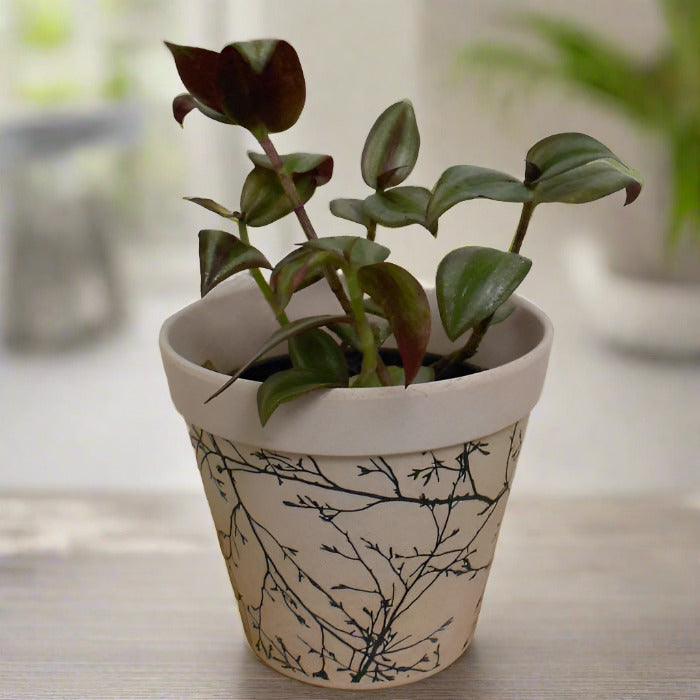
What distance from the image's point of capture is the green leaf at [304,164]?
1.63 feet

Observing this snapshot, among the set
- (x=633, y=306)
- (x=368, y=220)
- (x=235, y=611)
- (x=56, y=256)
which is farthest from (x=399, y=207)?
(x=56, y=256)

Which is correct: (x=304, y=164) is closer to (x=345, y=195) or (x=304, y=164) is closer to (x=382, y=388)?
(x=382, y=388)

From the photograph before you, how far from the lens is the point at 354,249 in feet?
1.37

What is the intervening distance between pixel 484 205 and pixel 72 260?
2.44 ft

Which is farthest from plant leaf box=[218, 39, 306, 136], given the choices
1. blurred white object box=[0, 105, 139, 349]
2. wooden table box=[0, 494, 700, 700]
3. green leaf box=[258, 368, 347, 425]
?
blurred white object box=[0, 105, 139, 349]

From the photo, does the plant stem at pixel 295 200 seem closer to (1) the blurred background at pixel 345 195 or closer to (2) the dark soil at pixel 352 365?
(2) the dark soil at pixel 352 365

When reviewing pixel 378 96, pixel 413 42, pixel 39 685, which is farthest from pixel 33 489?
pixel 413 42

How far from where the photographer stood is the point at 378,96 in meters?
1.49

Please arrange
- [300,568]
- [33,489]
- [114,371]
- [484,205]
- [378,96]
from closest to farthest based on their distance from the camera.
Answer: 1. [300,568]
2. [33,489]
3. [378,96]
4. [484,205]
5. [114,371]

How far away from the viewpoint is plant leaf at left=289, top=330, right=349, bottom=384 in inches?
18.8

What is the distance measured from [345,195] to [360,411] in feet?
3.61

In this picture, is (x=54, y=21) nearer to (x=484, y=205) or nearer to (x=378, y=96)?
(x=378, y=96)

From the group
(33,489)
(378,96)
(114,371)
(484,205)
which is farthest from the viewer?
(114,371)

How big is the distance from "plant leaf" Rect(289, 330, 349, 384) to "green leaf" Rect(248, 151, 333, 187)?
0.27ft
